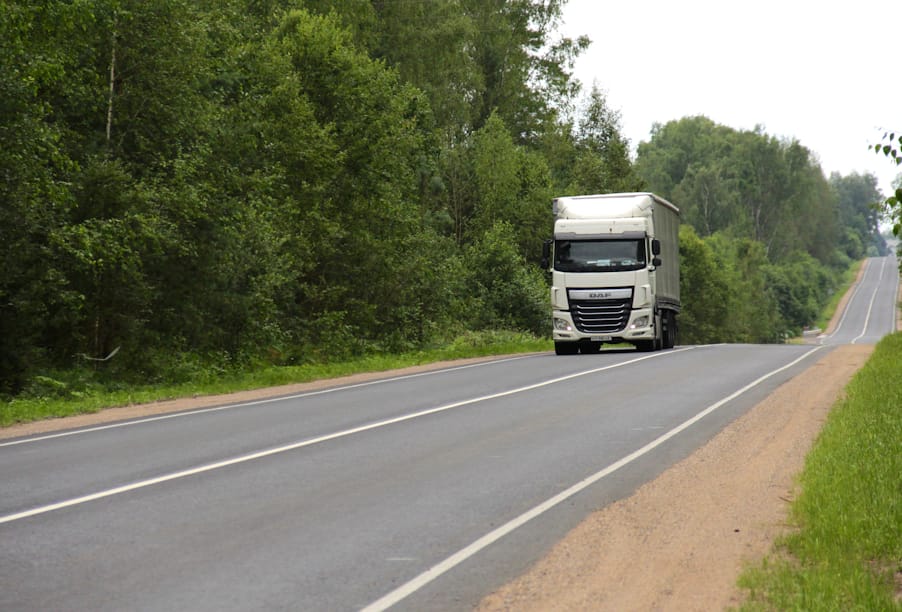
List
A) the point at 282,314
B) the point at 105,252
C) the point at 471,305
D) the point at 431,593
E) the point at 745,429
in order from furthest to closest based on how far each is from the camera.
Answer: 1. the point at 471,305
2. the point at 282,314
3. the point at 105,252
4. the point at 745,429
5. the point at 431,593

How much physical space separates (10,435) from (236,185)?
12.1m

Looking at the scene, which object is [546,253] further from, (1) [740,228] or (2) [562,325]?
(1) [740,228]

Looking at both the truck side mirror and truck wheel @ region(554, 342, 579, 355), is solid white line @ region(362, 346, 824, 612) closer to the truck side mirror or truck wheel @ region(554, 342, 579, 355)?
→ the truck side mirror

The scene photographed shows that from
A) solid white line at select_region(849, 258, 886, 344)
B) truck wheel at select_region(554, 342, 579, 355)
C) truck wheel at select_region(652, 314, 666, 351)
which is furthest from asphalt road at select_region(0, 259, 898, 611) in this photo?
solid white line at select_region(849, 258, 886, 344)

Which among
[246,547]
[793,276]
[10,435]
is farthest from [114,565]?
[793,276]

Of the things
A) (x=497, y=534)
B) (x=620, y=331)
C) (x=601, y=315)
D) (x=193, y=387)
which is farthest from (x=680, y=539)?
(x=620, y=331)

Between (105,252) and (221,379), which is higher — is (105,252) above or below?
above

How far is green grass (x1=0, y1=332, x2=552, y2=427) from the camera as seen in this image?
55.9 feet

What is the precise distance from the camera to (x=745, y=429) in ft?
46.2

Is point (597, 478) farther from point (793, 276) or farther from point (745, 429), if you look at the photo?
point (793, 276)

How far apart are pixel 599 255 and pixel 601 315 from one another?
1671mm

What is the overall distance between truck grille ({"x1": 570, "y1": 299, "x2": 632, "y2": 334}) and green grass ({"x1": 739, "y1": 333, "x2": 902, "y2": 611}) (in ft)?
56.1

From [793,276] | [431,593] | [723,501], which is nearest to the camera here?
[431,593]

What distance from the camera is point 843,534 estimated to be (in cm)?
739
